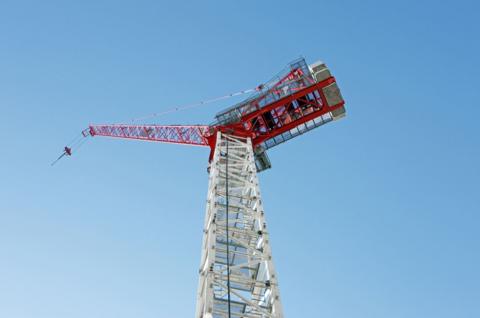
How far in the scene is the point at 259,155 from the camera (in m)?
37.0

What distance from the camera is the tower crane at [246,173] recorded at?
620 inches

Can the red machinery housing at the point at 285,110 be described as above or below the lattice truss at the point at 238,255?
above

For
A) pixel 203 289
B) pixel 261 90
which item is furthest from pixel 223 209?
pixel 261 90

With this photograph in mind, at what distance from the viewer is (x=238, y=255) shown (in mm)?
18609

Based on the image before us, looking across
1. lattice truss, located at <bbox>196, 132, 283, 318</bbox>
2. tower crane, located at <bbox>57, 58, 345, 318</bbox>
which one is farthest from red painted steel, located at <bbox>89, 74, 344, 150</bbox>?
lattice truss, located at <bbox>196, 132, 283, 318</bbox>

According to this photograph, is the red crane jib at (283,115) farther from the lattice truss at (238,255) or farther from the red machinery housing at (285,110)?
the lattice truss at (238,255)

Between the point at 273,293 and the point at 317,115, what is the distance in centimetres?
2246

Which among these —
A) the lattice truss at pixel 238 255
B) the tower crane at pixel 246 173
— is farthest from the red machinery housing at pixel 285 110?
the lattice truss at pixel 238 255

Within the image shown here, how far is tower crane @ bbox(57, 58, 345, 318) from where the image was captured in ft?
51.7

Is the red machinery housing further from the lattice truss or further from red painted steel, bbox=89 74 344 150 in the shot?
the lattice truss

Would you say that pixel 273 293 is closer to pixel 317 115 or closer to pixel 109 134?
pixel 317 115

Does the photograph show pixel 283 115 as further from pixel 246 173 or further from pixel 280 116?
pixel 246 173

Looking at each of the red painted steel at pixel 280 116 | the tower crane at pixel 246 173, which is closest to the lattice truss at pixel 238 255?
the tower crane at pixel 246 173

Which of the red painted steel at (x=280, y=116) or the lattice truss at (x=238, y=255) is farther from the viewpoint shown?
the red painted steel at (x=280, y=116)
